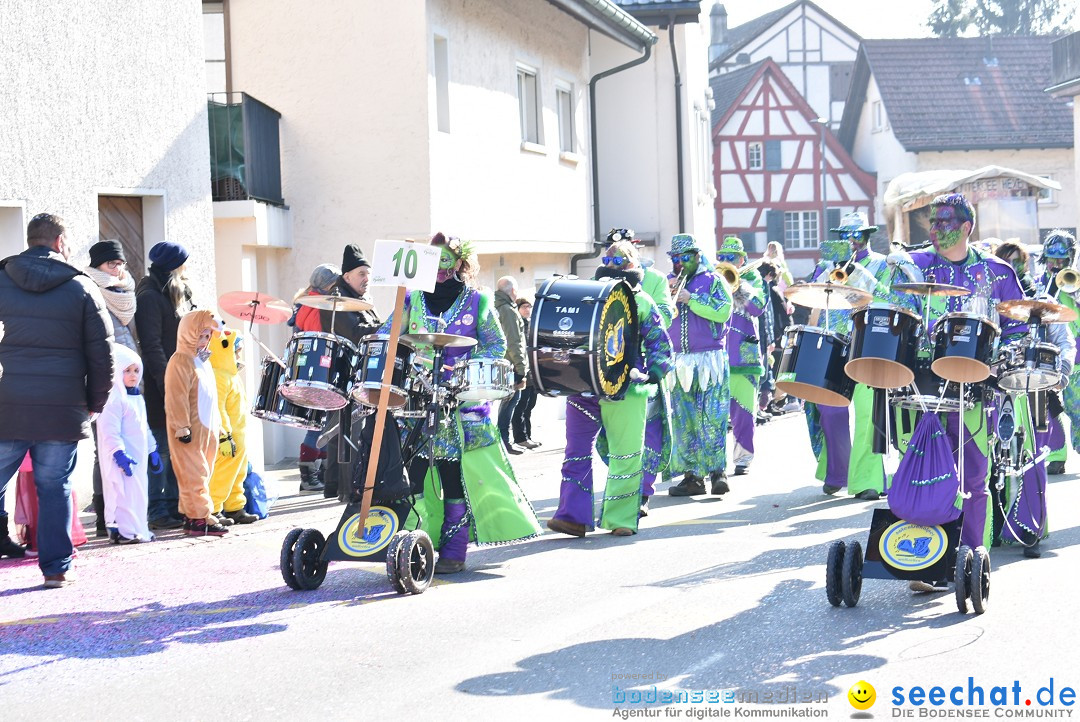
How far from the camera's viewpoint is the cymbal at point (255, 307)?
10.1 m

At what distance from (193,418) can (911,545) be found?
5025 millimetres

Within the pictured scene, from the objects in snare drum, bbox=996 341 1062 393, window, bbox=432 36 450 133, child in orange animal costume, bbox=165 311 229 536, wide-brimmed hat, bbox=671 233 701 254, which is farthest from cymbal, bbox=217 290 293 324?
window, bbox=432 36 450 133

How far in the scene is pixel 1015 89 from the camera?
57312 millimetres

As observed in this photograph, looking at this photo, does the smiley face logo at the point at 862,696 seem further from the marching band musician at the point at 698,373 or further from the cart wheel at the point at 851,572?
the marching band musician at the point at 698,373

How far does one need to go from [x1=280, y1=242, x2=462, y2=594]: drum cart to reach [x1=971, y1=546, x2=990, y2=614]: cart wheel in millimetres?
2782

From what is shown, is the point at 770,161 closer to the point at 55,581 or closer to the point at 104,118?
the point at 104,118

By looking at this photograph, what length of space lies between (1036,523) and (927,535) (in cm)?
165

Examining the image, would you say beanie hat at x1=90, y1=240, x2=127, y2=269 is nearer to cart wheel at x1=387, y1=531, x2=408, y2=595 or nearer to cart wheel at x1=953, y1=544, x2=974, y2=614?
cart wheel at x1=387, y1=531, x2=408, y2=595

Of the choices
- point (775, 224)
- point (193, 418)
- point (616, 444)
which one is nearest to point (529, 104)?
point (193, 418)

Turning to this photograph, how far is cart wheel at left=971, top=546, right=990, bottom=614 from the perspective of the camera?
24.0 ft

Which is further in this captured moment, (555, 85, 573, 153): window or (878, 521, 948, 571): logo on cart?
(555, 85, 573, 153): window

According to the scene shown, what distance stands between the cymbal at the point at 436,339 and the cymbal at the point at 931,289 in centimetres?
225

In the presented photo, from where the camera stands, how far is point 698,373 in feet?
41.3

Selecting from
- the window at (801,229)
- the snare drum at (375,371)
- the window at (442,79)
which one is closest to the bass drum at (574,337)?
the snare drum at (375,371)
